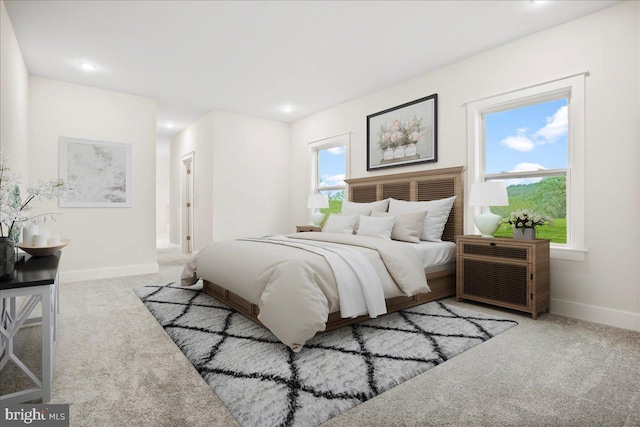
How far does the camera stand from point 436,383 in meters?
1.80

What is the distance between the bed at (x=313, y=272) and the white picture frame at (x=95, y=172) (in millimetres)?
2015

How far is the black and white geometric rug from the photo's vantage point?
1596mm

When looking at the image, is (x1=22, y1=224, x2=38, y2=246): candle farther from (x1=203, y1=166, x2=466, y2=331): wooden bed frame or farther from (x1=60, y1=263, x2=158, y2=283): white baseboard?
(x1=60, y1=263, x2=158, y2=283): white baseboard

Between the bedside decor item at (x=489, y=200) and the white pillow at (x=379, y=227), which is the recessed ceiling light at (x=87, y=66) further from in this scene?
the bedside decor item at (x=489, y=200)

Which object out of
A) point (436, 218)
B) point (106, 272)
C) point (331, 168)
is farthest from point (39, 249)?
point (331, 168)

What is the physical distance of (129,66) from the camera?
3984 millimetres

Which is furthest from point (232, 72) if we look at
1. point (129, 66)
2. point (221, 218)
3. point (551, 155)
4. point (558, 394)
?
point (558, 394)

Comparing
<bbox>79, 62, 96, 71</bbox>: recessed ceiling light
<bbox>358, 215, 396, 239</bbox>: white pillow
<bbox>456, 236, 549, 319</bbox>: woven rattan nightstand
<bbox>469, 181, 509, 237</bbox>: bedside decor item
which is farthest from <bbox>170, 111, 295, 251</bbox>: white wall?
<bbox>469, 181, 509, 237</bbox>: bedside decor item

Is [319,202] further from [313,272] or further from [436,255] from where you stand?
[313,272]

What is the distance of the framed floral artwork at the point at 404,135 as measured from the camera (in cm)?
413

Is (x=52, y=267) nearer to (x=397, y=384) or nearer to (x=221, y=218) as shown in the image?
(x=397, y=384)

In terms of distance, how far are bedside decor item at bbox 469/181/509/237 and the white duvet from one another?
818 mm

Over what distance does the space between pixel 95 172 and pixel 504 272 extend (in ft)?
16.8

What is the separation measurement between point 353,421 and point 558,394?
1.07m
